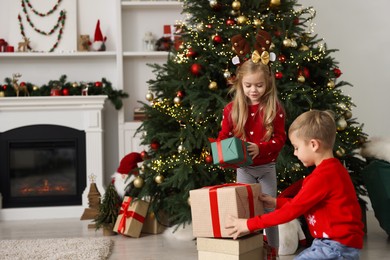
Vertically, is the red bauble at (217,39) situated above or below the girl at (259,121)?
above

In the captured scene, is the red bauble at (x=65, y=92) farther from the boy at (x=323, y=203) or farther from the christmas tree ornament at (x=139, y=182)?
the boy at (x=323, y=203)

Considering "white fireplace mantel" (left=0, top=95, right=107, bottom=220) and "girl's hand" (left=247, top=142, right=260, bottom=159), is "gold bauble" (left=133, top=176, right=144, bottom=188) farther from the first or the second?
"girl's hand" (left=247, top=142, right=260, bottom=159)

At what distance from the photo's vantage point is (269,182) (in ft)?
8.39

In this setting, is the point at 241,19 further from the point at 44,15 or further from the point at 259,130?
the point at 44,15

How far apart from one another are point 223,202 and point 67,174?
3.26 metres

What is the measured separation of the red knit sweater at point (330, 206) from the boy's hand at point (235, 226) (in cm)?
11

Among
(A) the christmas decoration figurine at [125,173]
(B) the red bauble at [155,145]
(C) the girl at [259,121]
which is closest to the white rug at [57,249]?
(A) the christmas decoration figurine at [125,173]

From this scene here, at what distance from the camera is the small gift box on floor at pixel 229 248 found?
201cm

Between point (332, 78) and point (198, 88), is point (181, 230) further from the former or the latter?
point (332, 78)

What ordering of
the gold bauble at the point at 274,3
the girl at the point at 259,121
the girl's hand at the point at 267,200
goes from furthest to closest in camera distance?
1. the gold bauble at the point at 274,3
2. the girl at the point at 259,121
3. the girl's hand at the point at 267,200

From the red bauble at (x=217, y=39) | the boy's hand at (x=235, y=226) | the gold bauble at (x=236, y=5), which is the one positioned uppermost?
the gold bauble at (x=236, y=5)

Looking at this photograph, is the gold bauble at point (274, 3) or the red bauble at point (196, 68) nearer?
the red bauble at point (196, 68)

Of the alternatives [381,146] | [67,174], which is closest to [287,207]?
[381,146]

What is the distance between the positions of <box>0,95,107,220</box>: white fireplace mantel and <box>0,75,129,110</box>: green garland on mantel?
74 millimetres
